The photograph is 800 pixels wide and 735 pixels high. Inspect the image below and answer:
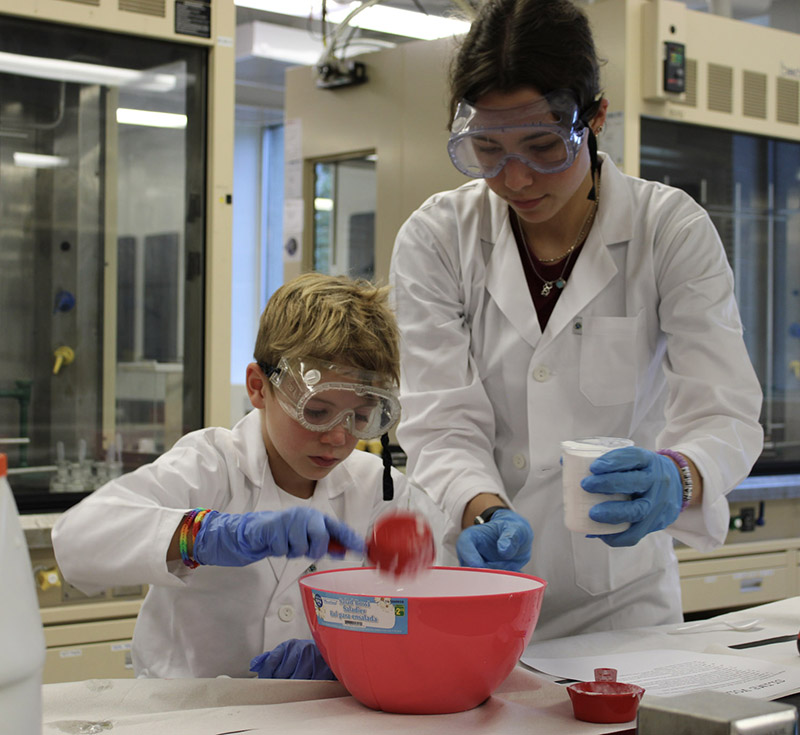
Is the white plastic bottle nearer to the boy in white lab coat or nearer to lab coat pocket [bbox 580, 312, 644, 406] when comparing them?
the boy in white lab coat

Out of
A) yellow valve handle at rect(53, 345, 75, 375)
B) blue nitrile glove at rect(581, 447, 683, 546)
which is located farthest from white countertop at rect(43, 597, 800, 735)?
yellow valve handle at rect(53, 345, 75, 375)

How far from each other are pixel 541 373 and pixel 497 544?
17.3 inches

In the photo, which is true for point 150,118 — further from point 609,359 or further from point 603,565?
point 603,565

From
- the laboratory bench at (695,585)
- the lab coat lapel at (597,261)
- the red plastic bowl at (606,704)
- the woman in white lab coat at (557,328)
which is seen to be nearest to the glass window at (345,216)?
the laboratory bench at (695,585)

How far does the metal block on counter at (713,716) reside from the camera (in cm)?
79

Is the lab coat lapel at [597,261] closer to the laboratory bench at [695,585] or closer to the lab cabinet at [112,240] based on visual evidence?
the lab cabinet at [112,240]

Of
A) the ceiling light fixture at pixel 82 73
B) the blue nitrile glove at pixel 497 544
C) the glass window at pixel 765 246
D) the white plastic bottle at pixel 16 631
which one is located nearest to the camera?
the white plastic bottle at pixel 16 631

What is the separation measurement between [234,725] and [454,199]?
123 cm

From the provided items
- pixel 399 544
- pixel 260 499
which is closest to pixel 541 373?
pixel 260 499

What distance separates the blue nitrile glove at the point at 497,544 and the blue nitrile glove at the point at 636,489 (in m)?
0.13

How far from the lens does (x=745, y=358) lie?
1769 millimetres

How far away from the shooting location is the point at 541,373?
1813 mm

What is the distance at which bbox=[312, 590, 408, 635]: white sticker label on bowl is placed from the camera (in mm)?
1093

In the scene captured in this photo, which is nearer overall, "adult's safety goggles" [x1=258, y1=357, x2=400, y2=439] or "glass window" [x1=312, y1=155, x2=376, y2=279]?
"adult's safety goggles" [x1=258, y1=357, x2=400, y2=439]
